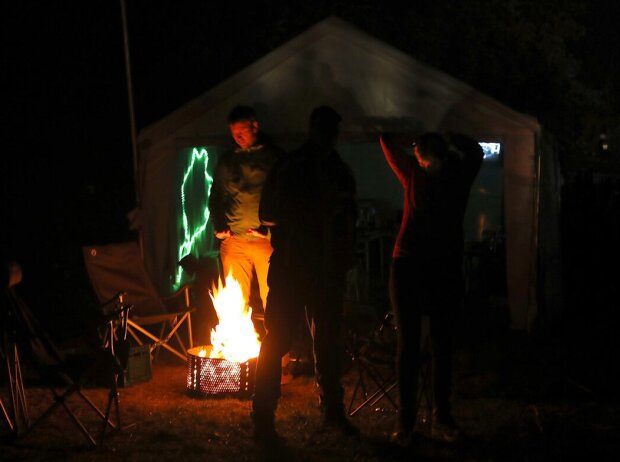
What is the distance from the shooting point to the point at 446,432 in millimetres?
4273

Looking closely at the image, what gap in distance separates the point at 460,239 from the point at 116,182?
7.29m

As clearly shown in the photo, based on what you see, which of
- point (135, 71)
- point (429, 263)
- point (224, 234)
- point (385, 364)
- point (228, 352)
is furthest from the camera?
point (135, 71)

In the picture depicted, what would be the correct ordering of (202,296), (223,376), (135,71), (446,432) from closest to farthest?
(446,432)
(223,376)
(202,296)
(135,71)

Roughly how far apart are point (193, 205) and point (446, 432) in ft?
13.2

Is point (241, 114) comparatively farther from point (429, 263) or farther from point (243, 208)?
point (429, 263)

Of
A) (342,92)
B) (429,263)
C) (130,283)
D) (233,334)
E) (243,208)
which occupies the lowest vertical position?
(233,334)

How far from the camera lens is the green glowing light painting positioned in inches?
283

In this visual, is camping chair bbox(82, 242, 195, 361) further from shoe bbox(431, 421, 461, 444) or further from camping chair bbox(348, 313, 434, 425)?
shoe bbox(431, 421, 461, 444)

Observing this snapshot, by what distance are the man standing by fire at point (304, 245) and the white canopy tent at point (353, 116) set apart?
7.04 feet

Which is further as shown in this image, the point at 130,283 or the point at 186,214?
the point at 186,214

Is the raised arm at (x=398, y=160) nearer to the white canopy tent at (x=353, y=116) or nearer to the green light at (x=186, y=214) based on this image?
the white canopy tent at (x=353, y=116)

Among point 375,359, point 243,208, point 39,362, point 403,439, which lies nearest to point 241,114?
point 243,208

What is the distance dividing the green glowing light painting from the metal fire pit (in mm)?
1817

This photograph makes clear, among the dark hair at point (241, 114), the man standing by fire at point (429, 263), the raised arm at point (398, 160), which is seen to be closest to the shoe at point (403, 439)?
the man standing by fire at point (429, 263)
